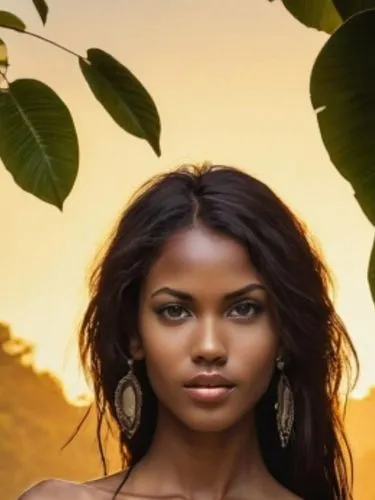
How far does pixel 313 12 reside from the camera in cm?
97

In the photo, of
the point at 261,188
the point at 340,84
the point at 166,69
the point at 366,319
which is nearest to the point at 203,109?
the point at 166,69

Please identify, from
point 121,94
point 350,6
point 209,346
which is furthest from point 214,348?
point 350,6

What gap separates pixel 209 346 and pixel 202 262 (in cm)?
9

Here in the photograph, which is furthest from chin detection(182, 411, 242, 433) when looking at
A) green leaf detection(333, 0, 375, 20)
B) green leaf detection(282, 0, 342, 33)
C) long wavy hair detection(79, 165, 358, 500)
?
green leaf detection(333, 0, 375, 20)

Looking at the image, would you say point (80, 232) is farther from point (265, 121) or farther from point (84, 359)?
point (84, 359)

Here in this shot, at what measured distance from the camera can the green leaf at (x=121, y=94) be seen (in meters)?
1.02

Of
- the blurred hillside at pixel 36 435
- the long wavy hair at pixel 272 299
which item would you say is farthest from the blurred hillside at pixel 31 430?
the long wavy hair at pixel 272 299

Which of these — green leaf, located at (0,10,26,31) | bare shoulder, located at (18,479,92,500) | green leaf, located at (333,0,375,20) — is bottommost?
bare shoulder, located at (18,479,92,500)

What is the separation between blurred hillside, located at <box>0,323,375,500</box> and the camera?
2.05m

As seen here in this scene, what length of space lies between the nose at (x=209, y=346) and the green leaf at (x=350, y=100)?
20.3 inches

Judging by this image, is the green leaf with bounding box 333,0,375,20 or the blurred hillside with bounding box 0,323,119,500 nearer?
the green leaf with bounding box 333,0,375,20

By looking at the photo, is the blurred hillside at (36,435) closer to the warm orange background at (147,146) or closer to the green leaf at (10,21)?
the warm orange background at (147,146)

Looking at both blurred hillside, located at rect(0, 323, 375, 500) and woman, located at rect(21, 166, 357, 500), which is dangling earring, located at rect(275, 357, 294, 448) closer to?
woman, located at rect(21, 166, 357, 500)

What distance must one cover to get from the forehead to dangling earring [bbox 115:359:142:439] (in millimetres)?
112
